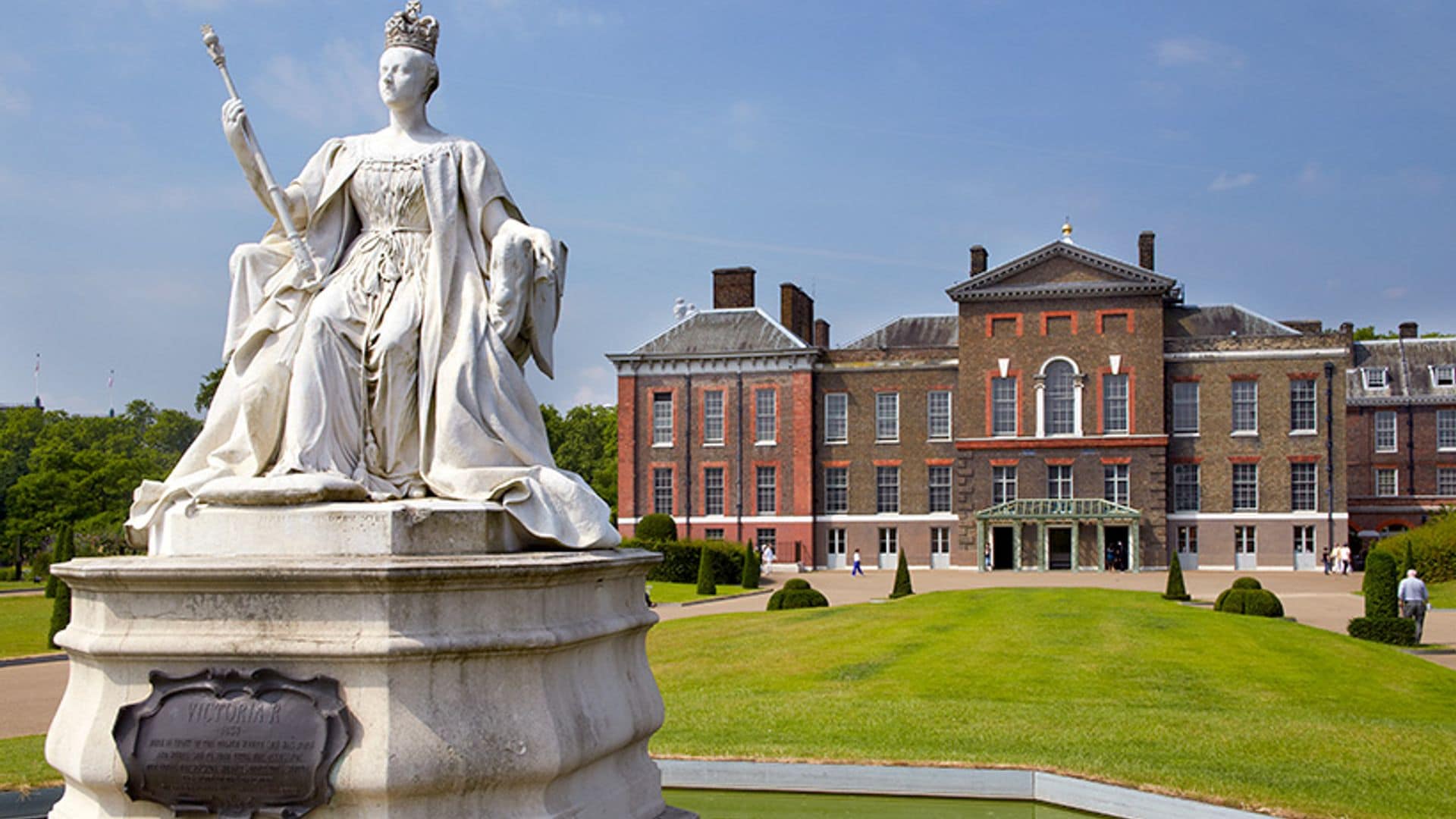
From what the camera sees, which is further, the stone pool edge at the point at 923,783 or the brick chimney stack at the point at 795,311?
the brick chimney stack at the point at 795,311

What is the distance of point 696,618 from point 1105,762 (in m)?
17.6

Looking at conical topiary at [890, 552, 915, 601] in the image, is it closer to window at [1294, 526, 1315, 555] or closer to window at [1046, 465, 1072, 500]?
window at [1046, 465, 1072, 500]

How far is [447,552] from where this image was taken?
5.43m

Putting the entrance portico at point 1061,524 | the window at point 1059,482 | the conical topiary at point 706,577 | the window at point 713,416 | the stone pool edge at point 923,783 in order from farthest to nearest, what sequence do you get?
the window at point 713,416, the window at point 1059,482, the entrance portico at point 1061,524, the conical topiary at point 706,577, the stone pool edge at point 923,783

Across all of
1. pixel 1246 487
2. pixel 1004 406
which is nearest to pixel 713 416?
pixel 1004 406

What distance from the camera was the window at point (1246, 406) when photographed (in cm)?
5003

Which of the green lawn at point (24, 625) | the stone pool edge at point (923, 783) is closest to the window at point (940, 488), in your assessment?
the green lawn at point (24, 625)

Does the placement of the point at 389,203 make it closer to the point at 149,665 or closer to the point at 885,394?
the point at 149,665

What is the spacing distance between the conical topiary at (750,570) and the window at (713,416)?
1249 cm

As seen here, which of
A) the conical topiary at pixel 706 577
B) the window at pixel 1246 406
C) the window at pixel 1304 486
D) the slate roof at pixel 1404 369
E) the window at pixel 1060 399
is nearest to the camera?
the conical topiary at pixel 706 577

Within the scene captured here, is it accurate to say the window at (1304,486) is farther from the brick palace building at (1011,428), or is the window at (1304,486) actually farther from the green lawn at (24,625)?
the green lawn at (24,625)

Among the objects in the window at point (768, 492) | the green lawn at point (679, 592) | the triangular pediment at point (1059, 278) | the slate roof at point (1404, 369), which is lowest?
the green lawn at point (679, 592)

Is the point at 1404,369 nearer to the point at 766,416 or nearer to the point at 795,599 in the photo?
the point at 766,416

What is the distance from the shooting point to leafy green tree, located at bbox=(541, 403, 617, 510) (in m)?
75.2
